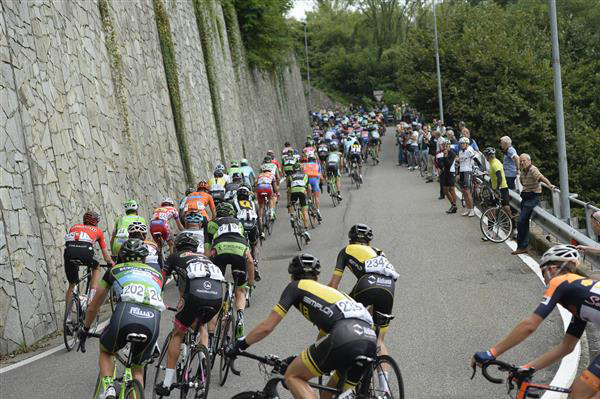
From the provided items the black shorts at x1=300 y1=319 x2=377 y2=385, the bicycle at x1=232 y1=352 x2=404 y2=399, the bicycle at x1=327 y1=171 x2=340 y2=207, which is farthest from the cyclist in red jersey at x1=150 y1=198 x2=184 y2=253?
the bicycle at x1=327 y1=171 x2=340 y2=207

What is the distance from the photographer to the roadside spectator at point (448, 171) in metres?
20.2

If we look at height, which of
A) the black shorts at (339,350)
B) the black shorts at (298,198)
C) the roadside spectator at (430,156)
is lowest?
the roadside spectator at (430,156)

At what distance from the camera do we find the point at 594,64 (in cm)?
4756

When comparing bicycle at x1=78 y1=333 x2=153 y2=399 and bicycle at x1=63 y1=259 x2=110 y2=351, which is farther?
bicycle at x1=63 y1=259 x2=110 y2=351

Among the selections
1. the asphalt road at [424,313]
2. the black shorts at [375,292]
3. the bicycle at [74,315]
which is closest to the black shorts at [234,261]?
the asphalt road at [424,313]

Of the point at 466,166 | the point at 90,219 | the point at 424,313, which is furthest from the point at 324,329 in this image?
the point at 466,166

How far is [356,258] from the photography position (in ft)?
26.7

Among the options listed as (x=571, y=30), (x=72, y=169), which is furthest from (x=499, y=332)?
(x=571, y=30)

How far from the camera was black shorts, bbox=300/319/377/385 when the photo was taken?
19.2 feet

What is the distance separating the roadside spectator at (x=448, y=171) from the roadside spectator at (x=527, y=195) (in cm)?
557

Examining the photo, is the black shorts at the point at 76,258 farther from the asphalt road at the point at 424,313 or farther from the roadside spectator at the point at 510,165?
the roadside spectator at the point at 510,165

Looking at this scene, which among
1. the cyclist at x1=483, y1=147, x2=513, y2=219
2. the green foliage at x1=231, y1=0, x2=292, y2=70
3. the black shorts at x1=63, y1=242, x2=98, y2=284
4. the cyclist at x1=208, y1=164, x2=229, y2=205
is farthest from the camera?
the green foliage at x1=231, y1=0, x2=292, y2=70

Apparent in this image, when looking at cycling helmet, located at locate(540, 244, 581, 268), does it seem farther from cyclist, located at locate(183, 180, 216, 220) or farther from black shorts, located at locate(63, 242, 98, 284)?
cyclist, located at locate(183, 180, 216, 220)

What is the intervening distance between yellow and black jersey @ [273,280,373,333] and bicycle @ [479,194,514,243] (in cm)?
1054
